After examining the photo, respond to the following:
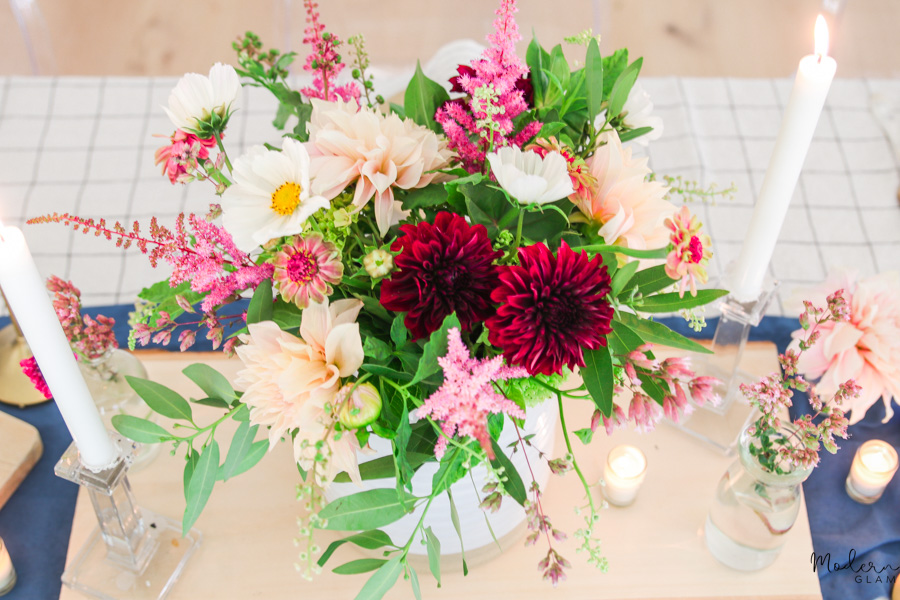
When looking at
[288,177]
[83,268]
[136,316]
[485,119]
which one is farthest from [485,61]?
[83,268]

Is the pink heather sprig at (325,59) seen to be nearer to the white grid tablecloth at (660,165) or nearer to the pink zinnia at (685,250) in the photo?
the pink zinnia at (685,250)

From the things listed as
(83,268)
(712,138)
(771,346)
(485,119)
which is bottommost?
(83,268)

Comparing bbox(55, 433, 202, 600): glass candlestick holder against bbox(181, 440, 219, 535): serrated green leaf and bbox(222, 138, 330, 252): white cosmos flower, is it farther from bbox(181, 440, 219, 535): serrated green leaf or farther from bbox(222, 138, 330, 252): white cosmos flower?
bbox(222, 138, 330, 252): white cosmos flower

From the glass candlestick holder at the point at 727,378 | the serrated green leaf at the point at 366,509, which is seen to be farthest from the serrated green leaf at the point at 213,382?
the glass candlestick holder at the point at 727,378

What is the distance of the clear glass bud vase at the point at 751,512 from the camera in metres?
0.61

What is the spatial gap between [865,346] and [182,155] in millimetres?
603

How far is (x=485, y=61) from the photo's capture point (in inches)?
20.3

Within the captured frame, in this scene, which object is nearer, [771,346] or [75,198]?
[771,346]

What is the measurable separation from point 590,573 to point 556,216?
0.34 meters

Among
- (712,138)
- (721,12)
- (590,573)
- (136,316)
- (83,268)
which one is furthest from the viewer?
(721,12)

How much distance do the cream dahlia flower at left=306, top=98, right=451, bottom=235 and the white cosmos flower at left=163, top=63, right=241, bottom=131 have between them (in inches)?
2.6

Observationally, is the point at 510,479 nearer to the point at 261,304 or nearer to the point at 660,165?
the point at 261,304

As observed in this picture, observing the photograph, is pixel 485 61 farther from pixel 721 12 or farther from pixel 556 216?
pixel 721 12

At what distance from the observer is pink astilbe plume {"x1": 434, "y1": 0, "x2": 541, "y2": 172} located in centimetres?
50
